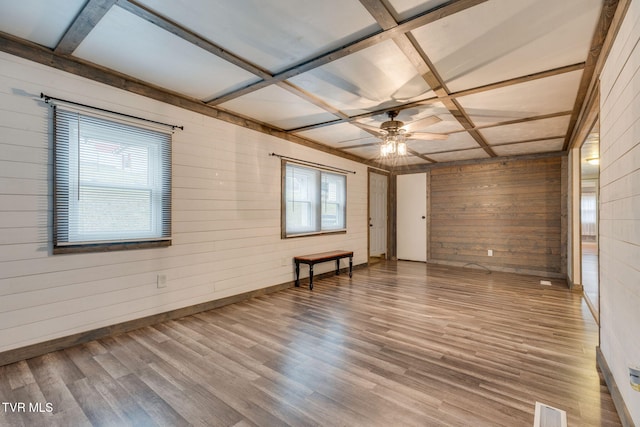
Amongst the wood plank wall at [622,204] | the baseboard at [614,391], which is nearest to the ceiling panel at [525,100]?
the wood plank wall at [622,204]

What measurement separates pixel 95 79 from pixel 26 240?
1527 millimetres

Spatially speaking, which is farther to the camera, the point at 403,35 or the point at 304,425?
the point at 403,35

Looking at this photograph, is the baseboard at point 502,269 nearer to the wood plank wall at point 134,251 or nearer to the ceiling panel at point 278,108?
the wood plank wall at point 134,251

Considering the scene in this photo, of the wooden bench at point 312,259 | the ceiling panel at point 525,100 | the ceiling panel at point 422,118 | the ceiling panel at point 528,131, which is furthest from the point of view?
the wooden bench at point 312,259

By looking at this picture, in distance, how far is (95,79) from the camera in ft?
8.95

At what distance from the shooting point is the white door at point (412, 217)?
23.8 feet

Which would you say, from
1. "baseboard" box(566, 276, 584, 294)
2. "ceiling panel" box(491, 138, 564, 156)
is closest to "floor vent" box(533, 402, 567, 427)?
"baseboard" box(566, 276, 584, 294)

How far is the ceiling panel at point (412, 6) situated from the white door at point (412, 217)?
5.73 m

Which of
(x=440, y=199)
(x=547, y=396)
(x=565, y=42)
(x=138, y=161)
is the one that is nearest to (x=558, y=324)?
(x=547, y=396)

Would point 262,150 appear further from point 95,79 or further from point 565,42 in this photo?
point 565,42

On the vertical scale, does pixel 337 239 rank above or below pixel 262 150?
below

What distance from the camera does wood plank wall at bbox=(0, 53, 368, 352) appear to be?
7.63ft

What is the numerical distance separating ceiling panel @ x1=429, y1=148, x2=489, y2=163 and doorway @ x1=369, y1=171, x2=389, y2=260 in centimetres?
145

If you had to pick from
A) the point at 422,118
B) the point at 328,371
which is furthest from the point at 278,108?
the point at 328,371
